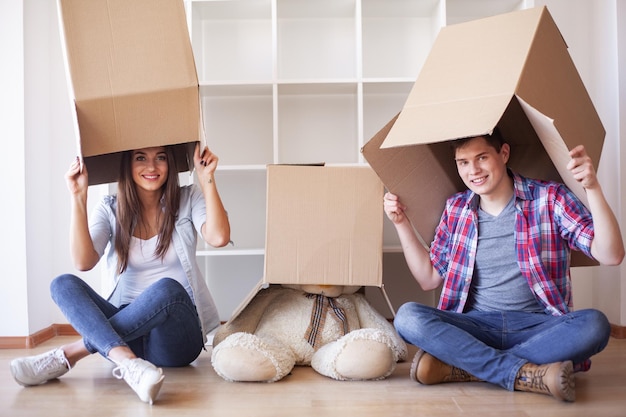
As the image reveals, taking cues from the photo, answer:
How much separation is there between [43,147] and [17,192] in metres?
0.24

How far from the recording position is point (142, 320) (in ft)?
4.93

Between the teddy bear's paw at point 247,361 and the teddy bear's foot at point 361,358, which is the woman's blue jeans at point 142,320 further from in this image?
the teddy bear's foot at point 361,358

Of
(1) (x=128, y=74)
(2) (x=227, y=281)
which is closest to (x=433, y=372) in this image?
(1) (x=128, y=74)

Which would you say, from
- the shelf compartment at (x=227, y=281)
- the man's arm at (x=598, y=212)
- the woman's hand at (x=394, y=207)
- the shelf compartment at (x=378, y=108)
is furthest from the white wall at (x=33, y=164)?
the man's arm at (x=598, y=212)

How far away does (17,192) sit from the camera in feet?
6.53

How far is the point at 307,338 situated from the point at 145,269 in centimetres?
A: 46

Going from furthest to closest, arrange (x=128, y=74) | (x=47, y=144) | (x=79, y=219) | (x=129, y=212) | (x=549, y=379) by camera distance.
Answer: (x=47, y=144), (x=129, y=212), (x=79, y=219), (x=128, y=74), (x=549, y=379)

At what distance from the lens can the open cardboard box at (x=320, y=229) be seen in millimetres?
1595

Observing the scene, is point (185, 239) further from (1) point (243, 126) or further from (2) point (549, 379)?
(2) point (549, 379)

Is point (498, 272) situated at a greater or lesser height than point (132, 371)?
greater

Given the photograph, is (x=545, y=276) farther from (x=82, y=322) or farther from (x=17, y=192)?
(x=17, y=192)

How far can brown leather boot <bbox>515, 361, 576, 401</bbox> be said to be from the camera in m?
1.26

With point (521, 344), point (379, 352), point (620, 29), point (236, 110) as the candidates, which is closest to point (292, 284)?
point (379, 352)

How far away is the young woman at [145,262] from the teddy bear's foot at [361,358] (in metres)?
0.37
